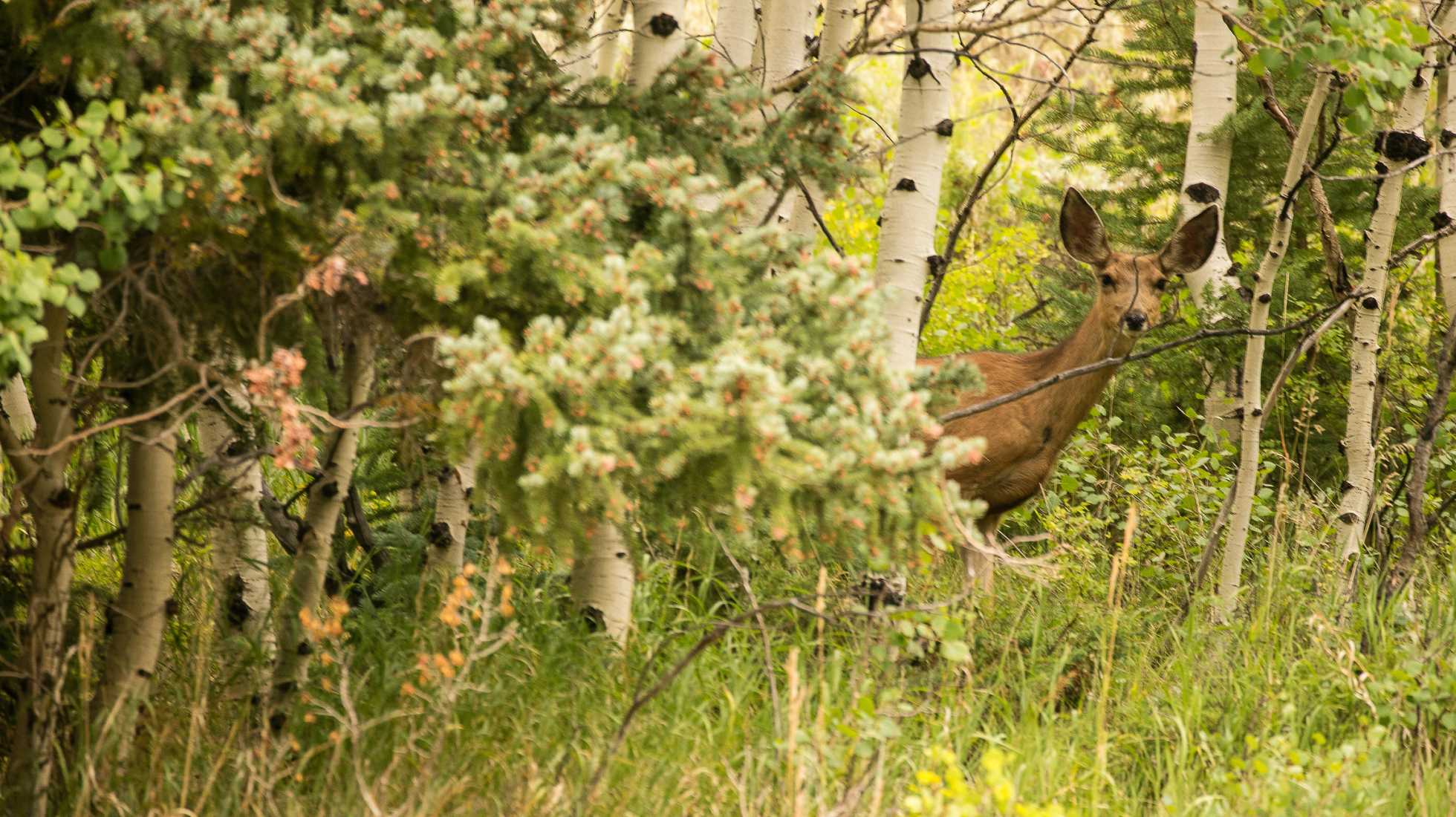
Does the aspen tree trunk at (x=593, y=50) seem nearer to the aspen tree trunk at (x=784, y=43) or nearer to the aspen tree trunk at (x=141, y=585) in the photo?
the aspen tree trunk at (x=784, y=43)

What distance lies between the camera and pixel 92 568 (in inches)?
261

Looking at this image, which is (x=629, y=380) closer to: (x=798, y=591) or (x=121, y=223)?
(x=121, y=223)

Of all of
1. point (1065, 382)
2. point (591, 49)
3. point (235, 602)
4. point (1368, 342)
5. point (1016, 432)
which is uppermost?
point (591, 49)

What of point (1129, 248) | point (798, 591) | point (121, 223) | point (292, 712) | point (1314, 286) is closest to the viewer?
point (121, 223)

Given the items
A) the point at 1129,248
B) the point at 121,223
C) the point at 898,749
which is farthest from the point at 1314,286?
the point at 121,223

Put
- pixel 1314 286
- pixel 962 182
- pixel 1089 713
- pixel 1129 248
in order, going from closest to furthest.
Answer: pixel 1089 713, pixel 1314 286, pixel 1129 248, pixel 962 182

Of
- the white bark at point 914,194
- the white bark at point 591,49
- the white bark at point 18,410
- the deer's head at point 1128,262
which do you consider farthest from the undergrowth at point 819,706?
the white bark at point 591,49

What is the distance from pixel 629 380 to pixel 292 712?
2182mm

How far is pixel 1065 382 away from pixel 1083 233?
2.39 feet

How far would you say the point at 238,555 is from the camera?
5293 millimetres

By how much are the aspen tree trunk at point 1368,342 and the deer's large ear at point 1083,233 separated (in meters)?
1.20

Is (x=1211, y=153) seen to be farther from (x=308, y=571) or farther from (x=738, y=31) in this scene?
(x=308, y=571)

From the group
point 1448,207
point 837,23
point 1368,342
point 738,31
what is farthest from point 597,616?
point 1448,207

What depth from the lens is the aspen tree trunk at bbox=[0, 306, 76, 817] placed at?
4.11 metres
